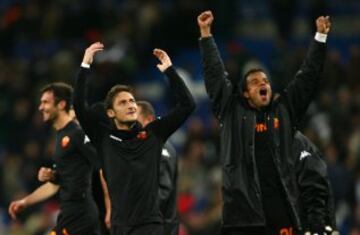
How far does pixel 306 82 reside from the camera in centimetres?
908

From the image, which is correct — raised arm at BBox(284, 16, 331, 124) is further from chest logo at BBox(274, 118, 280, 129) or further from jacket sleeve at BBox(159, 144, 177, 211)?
jacket sleeve at BBox(159, 144, 177, 211)

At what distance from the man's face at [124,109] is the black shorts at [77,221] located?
113cm

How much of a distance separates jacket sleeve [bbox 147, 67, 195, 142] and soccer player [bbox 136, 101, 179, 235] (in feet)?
3.70

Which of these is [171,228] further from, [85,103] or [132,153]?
[85,103]

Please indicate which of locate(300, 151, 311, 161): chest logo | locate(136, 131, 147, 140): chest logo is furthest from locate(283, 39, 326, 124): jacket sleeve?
locate(136, 131, 147, 140): chest logo

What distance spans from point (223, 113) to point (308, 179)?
975 mm

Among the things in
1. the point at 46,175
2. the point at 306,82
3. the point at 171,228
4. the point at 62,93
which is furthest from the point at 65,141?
the point at 306,82

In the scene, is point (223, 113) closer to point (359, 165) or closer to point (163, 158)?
point (163, 158)

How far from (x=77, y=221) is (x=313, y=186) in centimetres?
218

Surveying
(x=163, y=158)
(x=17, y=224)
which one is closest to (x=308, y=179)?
(x=163, y=158)

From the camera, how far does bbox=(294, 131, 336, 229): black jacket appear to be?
9.12 m

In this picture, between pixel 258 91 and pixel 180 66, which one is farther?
pixel 180 66

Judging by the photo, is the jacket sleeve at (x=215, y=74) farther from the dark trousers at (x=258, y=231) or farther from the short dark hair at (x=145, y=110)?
the short dark hair at (x=145, y=110)

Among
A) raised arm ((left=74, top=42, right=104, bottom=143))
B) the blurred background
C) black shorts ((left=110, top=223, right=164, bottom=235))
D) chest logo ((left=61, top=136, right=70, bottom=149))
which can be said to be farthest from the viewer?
the blurred background
